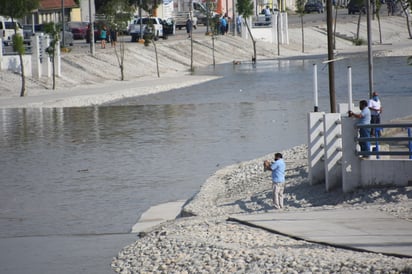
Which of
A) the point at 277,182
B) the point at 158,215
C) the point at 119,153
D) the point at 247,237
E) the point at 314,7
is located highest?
the point at 314,7

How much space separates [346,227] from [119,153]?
15.5m

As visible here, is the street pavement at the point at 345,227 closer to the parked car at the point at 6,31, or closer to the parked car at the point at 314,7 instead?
the parked car at the point at 6,31

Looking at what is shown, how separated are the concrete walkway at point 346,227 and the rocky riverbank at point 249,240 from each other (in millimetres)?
222

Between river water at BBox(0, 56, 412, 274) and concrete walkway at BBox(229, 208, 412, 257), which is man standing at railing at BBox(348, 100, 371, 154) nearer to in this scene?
concrete walkway at BBox(229, 208, 412, 257)

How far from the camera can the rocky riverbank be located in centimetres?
1288

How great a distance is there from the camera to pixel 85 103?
44562 millimetres

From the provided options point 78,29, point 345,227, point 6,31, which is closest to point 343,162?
point 345,227

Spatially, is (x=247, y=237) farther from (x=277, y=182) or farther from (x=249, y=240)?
(x=277, y=182)

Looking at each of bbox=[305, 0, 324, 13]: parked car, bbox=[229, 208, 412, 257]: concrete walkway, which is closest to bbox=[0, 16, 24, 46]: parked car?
bbox=[229, 208, 412, 257]: concrete walkway

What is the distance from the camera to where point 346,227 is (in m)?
14.9

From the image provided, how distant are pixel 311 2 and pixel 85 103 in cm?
7816

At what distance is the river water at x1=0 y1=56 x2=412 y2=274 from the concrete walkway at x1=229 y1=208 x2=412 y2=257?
276 centimetres

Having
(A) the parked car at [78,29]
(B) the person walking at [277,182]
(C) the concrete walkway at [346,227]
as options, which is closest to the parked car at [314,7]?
(A) the parked car at [78,29]

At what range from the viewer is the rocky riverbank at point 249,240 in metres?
12.9
